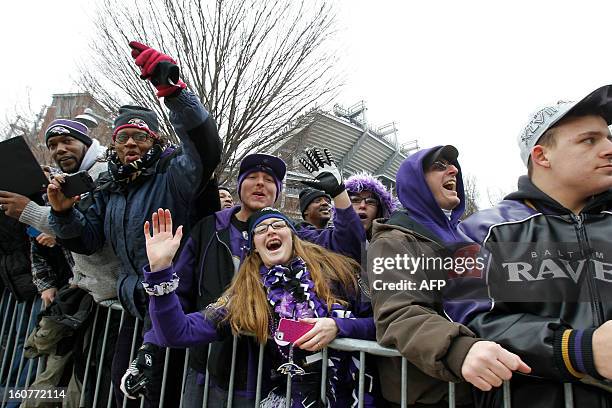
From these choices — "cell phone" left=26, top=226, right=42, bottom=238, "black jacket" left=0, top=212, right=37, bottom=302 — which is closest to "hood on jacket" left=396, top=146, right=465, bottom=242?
"cell phone" left=26, top=226, right=42, bottom=238

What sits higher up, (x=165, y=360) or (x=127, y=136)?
(x=127, y=136)

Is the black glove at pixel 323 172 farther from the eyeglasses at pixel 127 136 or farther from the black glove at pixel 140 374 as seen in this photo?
the black glove at pixel 140 374

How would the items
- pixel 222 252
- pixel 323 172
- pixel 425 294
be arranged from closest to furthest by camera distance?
pixel 425 294, pixel 222 252, pixel 323 172

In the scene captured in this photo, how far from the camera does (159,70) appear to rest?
87.4 inches

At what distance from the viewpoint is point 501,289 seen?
1437mm

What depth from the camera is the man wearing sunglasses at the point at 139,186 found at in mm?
2328

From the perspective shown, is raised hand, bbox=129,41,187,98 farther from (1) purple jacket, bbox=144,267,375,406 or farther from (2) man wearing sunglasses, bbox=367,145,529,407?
(2) man wearing sunglasses, bbox=367,145,529,407

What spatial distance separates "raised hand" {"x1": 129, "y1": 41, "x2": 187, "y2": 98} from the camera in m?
2.20

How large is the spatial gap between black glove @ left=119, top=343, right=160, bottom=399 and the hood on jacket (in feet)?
5.10

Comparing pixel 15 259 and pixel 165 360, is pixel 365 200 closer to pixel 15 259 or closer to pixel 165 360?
pixel 165 360

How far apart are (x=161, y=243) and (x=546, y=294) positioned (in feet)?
5.31

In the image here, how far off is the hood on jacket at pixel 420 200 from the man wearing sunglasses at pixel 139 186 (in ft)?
3.66
